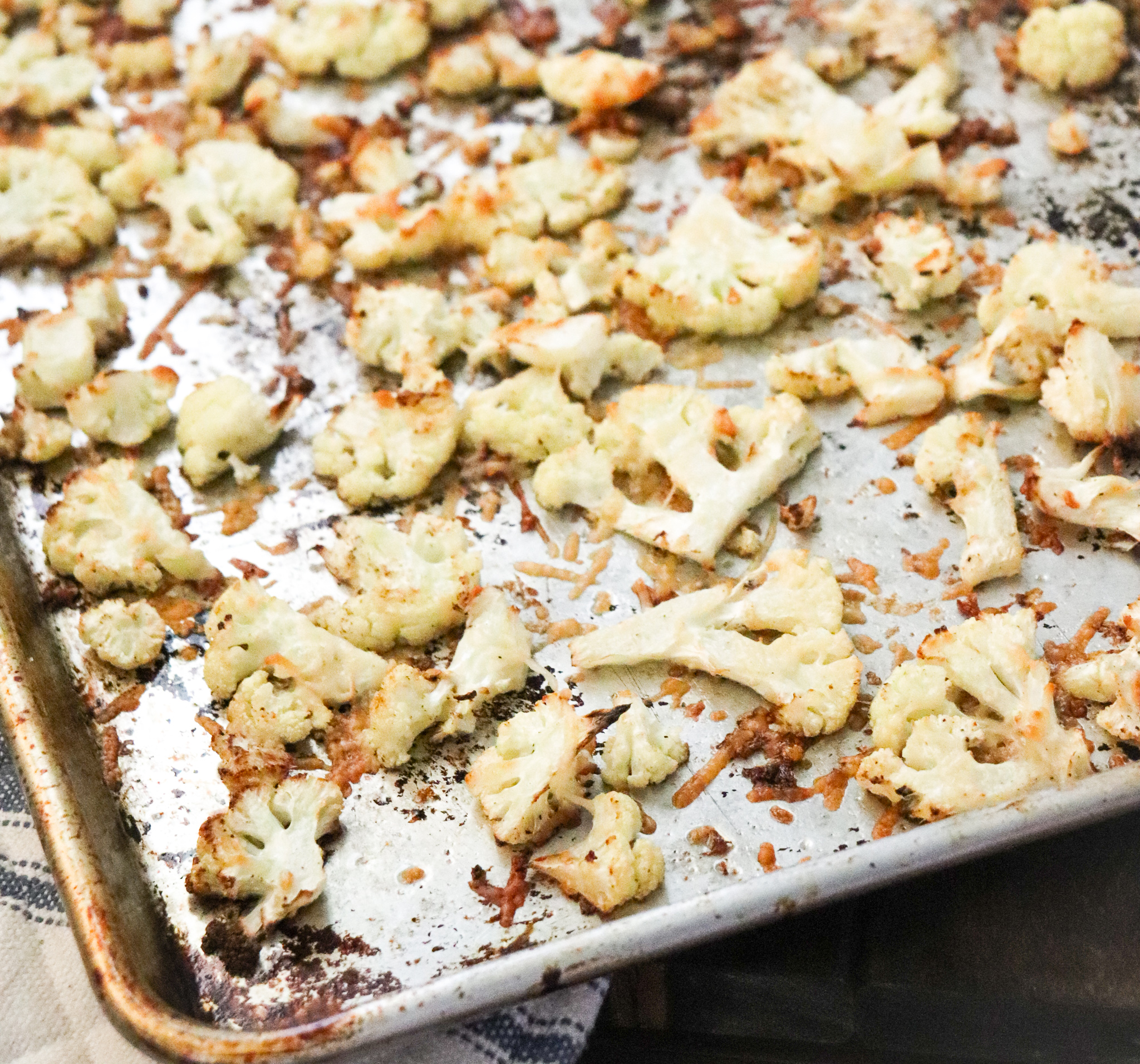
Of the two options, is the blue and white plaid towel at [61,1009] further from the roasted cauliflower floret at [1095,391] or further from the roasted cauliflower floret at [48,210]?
the roasted cauliflower floret at [1095,391]

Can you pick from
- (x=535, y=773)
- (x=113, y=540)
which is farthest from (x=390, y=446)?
(x=535, y=773)

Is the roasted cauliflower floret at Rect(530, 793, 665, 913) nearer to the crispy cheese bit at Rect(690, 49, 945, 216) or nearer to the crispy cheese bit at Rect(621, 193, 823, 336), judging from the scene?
the crispy cheese bit at Rect(621, 193, 823, 336)

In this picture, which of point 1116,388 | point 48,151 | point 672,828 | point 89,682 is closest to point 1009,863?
point 672,828

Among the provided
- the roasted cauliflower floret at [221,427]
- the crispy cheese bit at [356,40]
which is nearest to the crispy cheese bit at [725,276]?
the roasted cauliflower floret at [221,427]

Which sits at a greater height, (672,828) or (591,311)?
(591,311)

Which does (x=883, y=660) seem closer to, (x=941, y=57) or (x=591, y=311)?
(x=591, y=311)

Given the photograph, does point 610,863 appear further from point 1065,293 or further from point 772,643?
point 1065,293
